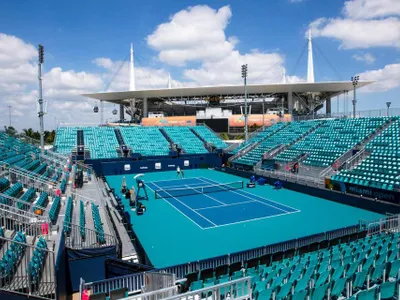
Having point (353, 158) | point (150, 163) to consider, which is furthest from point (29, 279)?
point (150, 163)

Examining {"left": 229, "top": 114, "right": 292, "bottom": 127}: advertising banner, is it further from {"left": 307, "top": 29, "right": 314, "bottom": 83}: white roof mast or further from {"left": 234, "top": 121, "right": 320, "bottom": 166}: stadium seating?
{"left": 234, "top": 121, "right": 320, "bottom": 166}: stadium seating

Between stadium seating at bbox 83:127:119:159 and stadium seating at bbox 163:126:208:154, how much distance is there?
871 centimetres

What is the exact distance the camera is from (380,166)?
22656mm

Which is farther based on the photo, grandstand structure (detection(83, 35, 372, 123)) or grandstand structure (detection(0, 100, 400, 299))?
grandstand structure (detection(83, 35, 372, 123))

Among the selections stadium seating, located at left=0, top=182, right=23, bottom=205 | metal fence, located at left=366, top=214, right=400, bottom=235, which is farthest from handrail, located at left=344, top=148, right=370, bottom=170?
stadium seating, located at left=0, top=182, right=23, bottom=205

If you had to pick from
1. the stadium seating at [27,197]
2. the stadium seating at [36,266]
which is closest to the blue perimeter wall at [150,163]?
the stadium seating at [27,197]

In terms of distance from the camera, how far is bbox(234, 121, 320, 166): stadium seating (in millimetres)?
35750

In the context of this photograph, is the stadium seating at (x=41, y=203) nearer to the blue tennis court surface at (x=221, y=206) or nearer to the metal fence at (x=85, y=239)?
the metal fence at (x=85, y=239)

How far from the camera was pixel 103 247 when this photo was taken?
10.5 metres

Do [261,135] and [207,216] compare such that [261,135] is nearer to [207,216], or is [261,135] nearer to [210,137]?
[210,137]

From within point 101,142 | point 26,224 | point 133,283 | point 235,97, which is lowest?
point 133,283

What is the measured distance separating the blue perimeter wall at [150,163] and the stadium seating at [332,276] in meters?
28.3

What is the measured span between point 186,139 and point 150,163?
1034 centimetres

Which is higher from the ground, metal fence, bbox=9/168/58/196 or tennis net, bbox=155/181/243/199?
metal fence, bbox=9/168/58/196
